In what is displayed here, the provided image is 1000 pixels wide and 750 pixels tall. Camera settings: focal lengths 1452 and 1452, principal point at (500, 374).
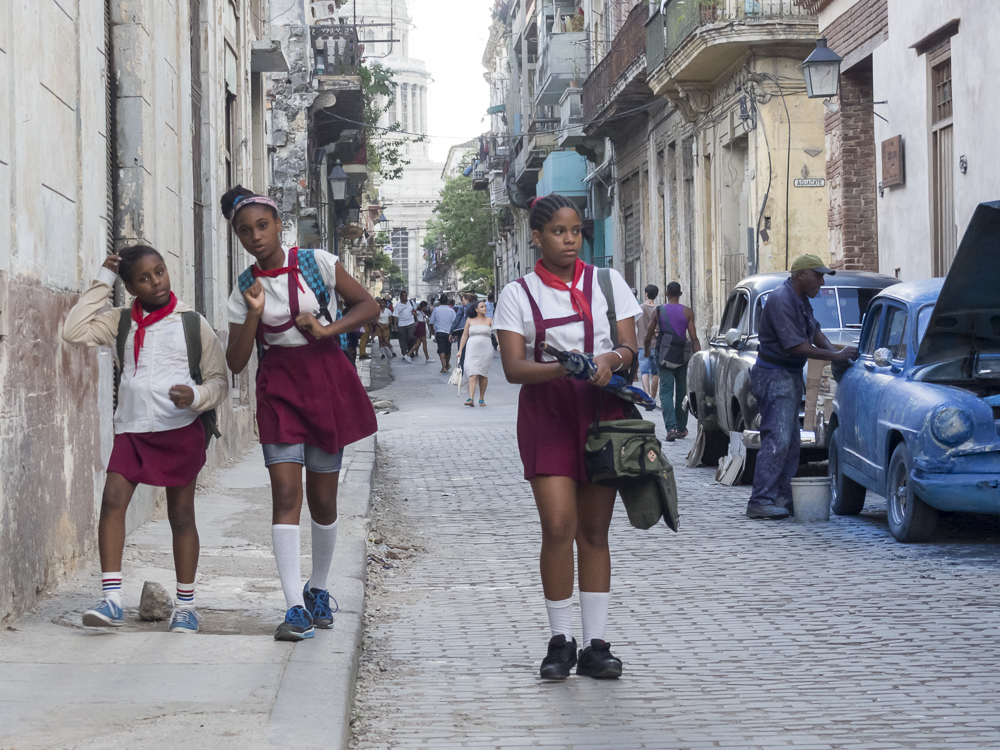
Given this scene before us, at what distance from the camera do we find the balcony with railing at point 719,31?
22.1 meters

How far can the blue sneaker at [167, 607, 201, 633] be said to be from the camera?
5.67 metres

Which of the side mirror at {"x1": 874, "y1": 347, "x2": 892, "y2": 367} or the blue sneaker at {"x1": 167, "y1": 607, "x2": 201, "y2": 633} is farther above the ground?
the side mirror at {"x1": 874, "y1": 347, "x2": 892, "y2": 367}

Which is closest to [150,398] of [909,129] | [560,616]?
[560,616]

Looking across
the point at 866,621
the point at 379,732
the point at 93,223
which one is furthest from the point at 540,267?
the point at 93,223

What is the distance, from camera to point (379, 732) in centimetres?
470

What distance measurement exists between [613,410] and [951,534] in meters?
4.55

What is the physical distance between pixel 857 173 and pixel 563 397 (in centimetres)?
1464

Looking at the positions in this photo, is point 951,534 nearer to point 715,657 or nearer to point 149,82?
point 715,657

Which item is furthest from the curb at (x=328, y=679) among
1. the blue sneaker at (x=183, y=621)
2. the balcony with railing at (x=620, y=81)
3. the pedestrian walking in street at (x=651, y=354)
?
the balcony with railing at (x=620, y=81)

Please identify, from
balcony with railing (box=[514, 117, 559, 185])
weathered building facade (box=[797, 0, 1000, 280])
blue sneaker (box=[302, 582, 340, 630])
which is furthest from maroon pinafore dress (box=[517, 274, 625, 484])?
balcony with railing (box=[514, 117, 559, 185])

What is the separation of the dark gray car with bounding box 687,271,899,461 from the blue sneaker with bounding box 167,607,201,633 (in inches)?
245

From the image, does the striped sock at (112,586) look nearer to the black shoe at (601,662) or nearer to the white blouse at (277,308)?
the white blouse at (277,308)

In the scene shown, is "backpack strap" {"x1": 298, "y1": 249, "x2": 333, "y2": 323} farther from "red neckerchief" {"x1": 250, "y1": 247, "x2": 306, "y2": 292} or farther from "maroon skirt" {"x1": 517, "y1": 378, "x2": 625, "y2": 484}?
"maroon skirt" {"x1": 517, "y1": 378, "x2": 625, "y2": 484}

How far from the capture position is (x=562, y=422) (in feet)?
16.7
